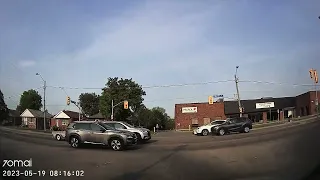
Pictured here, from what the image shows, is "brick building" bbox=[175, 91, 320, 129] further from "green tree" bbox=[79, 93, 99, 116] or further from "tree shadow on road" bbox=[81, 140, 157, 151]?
"green tree" bbox=[79, 93, 99, 116]

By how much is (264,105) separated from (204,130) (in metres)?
1.33

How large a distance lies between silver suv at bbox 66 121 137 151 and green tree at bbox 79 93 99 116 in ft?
0.85

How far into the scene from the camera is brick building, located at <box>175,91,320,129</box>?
6703 millimetres

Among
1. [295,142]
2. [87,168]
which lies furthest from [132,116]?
[295,142]

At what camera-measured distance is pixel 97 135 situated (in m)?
5.99

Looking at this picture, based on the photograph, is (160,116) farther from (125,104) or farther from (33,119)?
(33,119)

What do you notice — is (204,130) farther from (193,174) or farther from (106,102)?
(106,102)

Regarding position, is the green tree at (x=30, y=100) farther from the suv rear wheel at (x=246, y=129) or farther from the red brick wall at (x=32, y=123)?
the suv rear wheel at (x=246, y=129)

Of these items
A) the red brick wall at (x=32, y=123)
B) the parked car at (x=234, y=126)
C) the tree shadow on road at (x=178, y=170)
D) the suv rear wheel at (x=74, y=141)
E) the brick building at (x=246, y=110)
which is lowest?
the tree shadow on road at (x=178, y=170)

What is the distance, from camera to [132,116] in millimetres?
6281

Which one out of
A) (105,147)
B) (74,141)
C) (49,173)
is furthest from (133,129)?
(49,173)

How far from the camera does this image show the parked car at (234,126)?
660 cm

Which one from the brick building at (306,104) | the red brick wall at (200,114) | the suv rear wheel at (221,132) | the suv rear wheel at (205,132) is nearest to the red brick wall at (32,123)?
the red brick wall at (200,114)

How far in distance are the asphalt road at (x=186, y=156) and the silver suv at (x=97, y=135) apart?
14 centimetres
